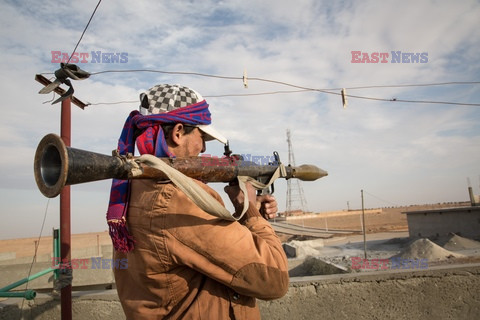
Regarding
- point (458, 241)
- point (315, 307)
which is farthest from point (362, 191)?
point (315, 307)

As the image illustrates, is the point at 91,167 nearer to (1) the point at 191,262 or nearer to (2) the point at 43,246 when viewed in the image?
(1) the point at 191,262

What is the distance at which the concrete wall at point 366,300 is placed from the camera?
3.41m

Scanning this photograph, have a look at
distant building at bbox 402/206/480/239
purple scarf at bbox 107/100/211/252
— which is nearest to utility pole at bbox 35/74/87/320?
purple scarf at bbox 107/100/211/252

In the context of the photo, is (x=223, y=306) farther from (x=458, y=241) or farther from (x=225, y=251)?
(x=458, y=241)

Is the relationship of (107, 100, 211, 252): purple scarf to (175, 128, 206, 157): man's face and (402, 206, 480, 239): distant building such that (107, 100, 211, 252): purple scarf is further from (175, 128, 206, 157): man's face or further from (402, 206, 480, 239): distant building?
(402, 206, 480, 239): distant building

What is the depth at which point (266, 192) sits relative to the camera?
223 cm

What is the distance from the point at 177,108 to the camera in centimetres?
180

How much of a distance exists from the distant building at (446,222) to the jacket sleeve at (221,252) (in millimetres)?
16947

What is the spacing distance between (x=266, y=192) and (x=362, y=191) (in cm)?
901

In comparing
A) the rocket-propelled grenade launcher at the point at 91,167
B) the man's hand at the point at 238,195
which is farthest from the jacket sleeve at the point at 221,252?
the man's hand at the point at 238,195

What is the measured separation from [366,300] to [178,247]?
2.84 m

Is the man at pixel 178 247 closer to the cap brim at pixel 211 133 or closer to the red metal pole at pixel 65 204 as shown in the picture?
the cap brim at pixel 211 133

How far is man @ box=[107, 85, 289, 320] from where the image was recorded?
1.44m

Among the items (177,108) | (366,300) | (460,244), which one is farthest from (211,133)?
(460,244)
